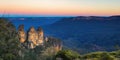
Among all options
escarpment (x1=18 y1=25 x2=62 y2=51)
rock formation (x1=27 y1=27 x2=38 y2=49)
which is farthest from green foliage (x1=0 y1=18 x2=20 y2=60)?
rock formation (x1=27 y1=27 x2=38 y2=49)

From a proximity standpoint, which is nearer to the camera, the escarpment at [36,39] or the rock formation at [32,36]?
the escarpment at [36,39]

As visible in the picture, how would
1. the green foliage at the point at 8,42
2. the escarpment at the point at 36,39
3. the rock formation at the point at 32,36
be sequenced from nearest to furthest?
1. the green foliage at the point at 8,42
2. the escarpment at the point at 36,39
3. the rock formation at the point at 32,36

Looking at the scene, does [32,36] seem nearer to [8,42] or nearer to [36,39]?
[36,39]

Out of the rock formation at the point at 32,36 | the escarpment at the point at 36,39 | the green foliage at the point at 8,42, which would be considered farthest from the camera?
the rock formation at the point at 32,36

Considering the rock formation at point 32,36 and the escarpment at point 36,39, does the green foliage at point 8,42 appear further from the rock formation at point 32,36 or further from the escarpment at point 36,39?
the rock formation at point 32,36

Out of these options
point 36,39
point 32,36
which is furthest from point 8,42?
point 36,39

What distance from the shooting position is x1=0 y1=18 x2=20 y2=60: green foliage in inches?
1285

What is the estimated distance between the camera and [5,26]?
1663 inches

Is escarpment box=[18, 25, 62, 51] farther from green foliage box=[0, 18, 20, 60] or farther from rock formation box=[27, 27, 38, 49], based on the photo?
green foliage box=[0, 18, 20, 60]

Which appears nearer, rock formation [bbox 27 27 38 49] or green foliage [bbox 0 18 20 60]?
green foliage [bbox 0 18 20 60]

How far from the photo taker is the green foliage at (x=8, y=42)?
107 feet

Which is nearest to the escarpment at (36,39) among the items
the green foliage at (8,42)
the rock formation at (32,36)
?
the rock formation at (32,36)

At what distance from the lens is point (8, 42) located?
37.6 meters

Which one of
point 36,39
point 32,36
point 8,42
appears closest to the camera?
point 8,42
